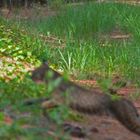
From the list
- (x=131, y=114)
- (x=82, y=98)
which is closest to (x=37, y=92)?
(x=82, y=98)

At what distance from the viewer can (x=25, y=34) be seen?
423 inches

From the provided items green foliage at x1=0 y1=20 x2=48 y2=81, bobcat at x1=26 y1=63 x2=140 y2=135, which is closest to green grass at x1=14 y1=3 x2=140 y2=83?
green foliage at x1=0 y1=20 x2=48 y2=81

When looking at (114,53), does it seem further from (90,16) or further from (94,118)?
(90,16)

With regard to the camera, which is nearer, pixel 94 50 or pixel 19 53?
pixel 94 50

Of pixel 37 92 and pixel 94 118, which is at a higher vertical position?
pixel 37 92

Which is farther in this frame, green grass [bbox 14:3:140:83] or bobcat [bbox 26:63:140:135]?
green grass [bbox 14:3:140:83]

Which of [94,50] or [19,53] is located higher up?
[94,50]

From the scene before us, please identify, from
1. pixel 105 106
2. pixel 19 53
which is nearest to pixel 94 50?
pixel 19 53

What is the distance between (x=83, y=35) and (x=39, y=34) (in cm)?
86

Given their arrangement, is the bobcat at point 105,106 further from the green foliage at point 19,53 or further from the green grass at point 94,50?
the green grass at point 94,50

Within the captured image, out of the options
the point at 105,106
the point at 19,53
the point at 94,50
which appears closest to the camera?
the point at 105,106

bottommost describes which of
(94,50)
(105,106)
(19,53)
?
(19,53)

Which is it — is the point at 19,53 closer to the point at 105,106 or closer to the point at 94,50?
the point at 94,50

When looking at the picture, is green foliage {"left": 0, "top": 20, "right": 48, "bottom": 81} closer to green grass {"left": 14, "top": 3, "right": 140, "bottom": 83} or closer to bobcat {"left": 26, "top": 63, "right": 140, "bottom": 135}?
green grass {"left": 14, "top": 3, "right": 140, "bottom": 83}
